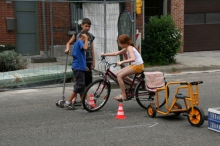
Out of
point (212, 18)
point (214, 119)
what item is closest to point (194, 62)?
point (212, 18)

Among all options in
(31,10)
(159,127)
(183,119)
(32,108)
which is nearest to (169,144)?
(159,127)

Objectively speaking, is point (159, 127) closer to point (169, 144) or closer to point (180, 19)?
point (169, 144)

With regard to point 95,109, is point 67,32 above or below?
above

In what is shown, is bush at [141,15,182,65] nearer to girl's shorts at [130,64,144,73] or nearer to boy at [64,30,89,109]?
girl's shorts at [130,64,144,73]

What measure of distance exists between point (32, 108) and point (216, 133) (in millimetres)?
3914

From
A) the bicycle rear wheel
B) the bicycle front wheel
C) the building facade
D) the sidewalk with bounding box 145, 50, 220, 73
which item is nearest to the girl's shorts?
the bicycle rear wheel

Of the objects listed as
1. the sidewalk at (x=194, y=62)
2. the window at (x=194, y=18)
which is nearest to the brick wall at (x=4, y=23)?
the sidewalk at (x=194, y=62)

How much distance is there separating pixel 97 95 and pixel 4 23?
7.78 m

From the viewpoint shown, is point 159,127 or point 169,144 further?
point 159,127

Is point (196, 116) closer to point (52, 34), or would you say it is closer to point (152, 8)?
point (52, 34)

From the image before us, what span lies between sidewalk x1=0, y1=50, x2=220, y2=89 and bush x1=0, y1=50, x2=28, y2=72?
38cm

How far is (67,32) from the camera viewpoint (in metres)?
13.9

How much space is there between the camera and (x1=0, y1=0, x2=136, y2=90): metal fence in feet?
36.0

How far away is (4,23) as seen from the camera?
567 inches
